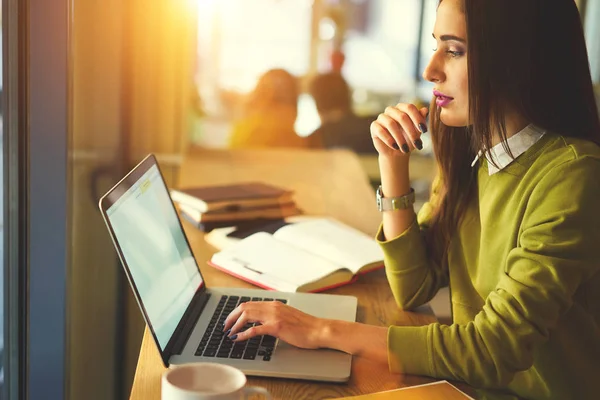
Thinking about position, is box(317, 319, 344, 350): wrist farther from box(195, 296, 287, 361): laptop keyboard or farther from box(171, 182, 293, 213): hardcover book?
box(171, 182, 293, 213): hardcover book

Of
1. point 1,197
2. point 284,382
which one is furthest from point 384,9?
point 284,382

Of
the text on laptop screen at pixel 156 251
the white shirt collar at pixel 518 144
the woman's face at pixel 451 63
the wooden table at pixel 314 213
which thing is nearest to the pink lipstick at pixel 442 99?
the woman's face at pixel 451 63

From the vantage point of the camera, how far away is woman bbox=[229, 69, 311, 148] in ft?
10.8

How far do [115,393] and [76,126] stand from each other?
0.96 metres

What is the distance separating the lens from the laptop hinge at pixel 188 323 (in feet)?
3.44

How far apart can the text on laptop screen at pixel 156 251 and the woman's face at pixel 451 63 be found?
483 mm

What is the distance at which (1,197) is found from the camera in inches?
52.1

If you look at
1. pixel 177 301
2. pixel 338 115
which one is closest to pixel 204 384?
pixel 177 301

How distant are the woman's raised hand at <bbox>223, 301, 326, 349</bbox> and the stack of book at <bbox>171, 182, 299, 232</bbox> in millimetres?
715

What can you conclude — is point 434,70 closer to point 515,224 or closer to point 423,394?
point 515,224

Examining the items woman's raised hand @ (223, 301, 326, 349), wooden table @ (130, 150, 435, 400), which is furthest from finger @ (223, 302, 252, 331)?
wooden table @ (130, 150, 435, 400)

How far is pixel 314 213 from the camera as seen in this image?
198 cm

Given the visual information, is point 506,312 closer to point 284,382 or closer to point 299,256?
point 284,382

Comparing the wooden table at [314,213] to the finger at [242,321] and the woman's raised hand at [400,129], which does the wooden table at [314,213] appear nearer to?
the finger at [242,321]
